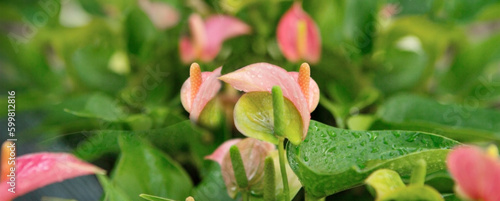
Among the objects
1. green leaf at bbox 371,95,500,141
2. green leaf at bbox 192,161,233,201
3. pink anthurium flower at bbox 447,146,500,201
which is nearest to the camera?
pink anthurium flower at bbox 447,146,500,201

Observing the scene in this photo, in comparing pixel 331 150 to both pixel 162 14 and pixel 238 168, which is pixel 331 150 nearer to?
pixel 238 168

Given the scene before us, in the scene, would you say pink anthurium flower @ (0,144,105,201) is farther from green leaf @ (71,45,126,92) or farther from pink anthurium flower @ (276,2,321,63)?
green leaf @ (71,45,126,92)

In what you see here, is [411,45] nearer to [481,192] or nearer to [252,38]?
[252,38]

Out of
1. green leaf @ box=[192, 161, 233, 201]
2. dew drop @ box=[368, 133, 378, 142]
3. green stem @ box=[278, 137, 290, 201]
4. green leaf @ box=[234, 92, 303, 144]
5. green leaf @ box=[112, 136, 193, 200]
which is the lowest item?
green leaf @ box=[112, 136, 193, 200]

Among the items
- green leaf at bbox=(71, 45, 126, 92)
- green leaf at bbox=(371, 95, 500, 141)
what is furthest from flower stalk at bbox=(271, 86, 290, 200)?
green leaf at bbox=(71, 45, 126, 92)

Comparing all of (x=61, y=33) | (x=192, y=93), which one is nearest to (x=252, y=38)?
(x=61, y=33)

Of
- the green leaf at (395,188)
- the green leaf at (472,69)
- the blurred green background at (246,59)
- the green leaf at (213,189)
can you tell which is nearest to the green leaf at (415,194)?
the green leaf at (395,188)

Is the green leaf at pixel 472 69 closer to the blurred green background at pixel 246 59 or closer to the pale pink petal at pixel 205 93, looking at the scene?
the blurred green background at pixel 246 59

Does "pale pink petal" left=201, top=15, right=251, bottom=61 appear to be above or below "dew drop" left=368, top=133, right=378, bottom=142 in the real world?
above
